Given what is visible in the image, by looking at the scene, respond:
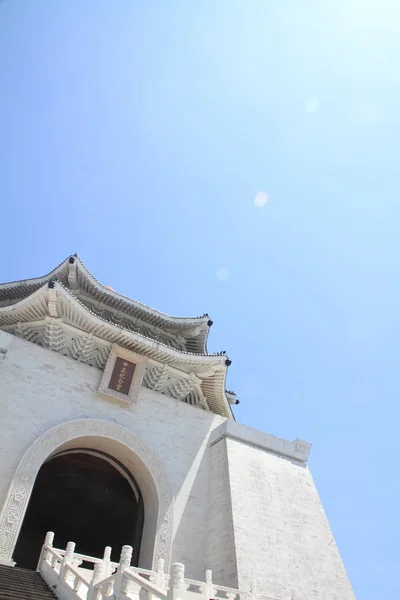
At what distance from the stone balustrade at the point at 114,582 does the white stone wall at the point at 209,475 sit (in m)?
0.73

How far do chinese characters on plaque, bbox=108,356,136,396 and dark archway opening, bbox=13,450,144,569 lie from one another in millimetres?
2667

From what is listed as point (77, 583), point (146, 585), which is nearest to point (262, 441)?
point (77, 583)

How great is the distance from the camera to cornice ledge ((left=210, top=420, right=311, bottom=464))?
37.4ft

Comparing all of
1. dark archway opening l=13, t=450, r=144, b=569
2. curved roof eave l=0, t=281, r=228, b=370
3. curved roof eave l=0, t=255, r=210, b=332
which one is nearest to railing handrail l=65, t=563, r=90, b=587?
dark archway opening l=13, t=450, r=144, b=569

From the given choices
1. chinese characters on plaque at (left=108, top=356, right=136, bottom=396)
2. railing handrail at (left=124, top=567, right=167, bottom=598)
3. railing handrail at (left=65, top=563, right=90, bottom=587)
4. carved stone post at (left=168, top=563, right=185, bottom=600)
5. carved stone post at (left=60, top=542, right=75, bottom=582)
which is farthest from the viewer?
chinese characters on plaque at (left=108, top=356, right=136, bottom=396)

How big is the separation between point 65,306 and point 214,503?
19.7 ft

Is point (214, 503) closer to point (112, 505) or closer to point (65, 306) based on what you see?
point (112, 505)

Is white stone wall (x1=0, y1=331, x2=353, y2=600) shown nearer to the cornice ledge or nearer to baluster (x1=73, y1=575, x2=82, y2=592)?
the cornice ledge

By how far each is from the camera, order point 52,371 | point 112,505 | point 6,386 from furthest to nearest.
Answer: point 112,505 → point 52,371 → point 6,386

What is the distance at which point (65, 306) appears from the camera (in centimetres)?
1052

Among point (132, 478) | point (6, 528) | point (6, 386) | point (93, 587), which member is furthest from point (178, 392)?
point (93, 587)

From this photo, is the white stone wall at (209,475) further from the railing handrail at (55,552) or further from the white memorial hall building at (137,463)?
the railing handrail at (55,552)

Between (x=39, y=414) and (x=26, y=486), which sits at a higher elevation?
(x=39, y=414)

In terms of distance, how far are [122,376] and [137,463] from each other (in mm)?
2151
